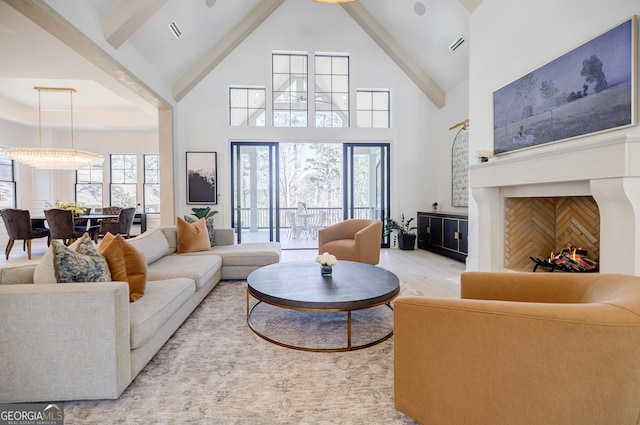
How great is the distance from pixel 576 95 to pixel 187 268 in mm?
3933

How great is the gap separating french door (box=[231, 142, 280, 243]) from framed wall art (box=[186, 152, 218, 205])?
417 millimetres

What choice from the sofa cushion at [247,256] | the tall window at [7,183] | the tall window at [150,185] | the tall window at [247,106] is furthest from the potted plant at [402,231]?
the tall window at [7,183]

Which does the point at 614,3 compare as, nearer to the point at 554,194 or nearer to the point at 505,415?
the point at 554,194

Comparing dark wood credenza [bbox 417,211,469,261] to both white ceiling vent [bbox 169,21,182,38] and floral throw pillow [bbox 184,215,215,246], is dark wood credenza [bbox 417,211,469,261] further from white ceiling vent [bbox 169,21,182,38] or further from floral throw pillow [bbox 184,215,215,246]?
white ceiling vent [bbox 169,21,182,38]

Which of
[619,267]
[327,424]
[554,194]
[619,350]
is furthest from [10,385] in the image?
[554,194]

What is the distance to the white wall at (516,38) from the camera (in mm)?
2604

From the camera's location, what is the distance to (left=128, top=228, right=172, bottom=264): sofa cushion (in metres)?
3.21

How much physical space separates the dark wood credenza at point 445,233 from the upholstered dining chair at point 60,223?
676cm

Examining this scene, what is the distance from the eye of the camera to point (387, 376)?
186cm

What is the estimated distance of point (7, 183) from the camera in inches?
283

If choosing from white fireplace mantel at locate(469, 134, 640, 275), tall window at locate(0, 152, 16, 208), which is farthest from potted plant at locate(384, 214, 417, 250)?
tall window at locate(0, 152, 16, 208)

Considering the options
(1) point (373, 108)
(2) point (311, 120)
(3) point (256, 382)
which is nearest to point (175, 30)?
(2) point (311, 120)

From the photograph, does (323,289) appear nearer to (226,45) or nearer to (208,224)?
(208,224)

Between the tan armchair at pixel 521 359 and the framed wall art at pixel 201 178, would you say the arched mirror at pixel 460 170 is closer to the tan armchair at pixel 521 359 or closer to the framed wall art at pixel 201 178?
the tan armchair at pixel 521 359
